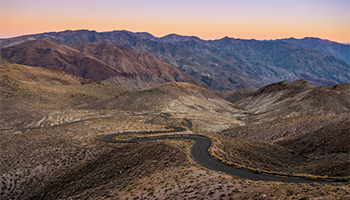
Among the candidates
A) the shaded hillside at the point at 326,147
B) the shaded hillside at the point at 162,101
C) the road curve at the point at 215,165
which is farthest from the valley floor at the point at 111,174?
the shaded hillside at the point at 162,101

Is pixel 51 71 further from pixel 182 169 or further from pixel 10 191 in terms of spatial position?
pixel 182 169

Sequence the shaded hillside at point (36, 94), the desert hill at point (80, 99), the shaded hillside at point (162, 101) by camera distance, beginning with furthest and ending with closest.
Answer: the shaded hillside at point (162, 101) < the desert hill at point (80, 99) < the shaded hillside at point (36, 94)

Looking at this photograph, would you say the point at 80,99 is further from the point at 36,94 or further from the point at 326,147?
the point at 326,147

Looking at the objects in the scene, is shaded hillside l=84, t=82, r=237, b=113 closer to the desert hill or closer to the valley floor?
the desert hill

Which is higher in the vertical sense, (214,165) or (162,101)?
(214,165)

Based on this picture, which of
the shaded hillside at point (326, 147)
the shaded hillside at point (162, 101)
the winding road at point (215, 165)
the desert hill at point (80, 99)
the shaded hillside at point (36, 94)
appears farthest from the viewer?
the shaded hillside at point (162, 101)

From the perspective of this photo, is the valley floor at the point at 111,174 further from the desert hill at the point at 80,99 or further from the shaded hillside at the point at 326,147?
the desert hill at the point at 80,99

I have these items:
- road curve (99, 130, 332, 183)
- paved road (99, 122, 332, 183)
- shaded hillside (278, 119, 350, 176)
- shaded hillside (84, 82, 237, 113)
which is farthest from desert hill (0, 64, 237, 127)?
shaded hillside (278, 119, 350, 176)

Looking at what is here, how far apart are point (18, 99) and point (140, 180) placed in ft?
339

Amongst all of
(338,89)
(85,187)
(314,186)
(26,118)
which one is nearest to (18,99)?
(26,118)

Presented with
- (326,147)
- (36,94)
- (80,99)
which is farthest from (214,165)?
(80,99)

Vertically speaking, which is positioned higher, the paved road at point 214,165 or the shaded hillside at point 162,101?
the paved road at point 214,165

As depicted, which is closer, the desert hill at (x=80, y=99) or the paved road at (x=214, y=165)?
the paved road at (x=214, y=165)

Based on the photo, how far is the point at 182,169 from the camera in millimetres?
27016
